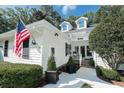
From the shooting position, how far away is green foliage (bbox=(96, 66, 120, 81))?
6543 millimetres

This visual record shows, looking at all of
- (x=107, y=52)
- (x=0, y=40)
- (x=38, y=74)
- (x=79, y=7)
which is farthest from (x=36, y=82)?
(x=0, y=40)

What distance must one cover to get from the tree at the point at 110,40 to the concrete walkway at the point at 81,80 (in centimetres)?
108

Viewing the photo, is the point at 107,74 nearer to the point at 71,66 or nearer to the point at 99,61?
the point at 99,61

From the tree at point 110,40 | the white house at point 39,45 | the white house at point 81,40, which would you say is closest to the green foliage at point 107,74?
the tree at point 110,40

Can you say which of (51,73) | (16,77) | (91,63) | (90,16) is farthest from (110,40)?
(16,77)

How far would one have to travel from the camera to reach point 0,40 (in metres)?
9.42

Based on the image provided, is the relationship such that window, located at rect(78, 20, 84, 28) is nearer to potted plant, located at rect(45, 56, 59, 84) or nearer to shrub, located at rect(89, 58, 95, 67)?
shrub, located at rect(89, 58, 95, 67)

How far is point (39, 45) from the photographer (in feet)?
22.7

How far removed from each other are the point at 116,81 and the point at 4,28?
7.43m

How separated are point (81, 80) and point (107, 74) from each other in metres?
1.22

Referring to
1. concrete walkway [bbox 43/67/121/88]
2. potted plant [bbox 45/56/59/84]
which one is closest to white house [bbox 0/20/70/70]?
potted plant [bbox 45/56/59/84]

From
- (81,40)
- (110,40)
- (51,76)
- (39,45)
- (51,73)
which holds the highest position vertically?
(81,40)

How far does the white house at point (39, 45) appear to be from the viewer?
688cm
